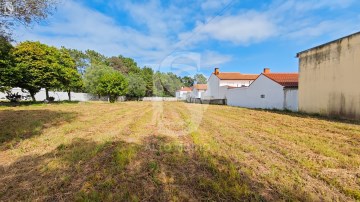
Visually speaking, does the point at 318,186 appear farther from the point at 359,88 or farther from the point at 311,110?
the point at 311,110

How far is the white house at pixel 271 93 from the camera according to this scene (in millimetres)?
16516

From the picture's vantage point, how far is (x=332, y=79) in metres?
11.8

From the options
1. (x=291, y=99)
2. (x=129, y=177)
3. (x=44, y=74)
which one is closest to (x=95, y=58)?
(x=44, y=74)

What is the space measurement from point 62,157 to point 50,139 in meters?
2.27

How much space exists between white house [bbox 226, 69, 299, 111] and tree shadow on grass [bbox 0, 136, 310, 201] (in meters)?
14.5

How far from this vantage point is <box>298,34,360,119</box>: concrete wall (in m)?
10.4

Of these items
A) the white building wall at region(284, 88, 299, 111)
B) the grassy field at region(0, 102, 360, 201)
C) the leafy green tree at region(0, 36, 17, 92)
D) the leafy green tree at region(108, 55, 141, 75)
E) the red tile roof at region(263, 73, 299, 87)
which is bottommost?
the grassy field at region(0, 102, 360, 201)

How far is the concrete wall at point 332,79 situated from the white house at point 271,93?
1840mm

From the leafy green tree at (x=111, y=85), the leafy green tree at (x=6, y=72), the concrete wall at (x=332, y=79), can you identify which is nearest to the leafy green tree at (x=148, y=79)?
the leafy green tree at (x=111, y=85)

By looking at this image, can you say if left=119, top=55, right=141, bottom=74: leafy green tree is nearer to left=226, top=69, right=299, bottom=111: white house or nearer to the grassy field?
left=226, top=69, right=299, bottom=111: white house

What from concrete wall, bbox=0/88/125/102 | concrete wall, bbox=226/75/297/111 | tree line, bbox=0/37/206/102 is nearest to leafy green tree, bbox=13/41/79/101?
tree line, bbox=0/37/206/102

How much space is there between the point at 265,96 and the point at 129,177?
758 inches

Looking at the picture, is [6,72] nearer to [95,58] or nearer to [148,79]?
[95,58]

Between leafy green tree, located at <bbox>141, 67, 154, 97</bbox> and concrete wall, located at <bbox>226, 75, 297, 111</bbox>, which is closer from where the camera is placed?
concrete wall, located at <bbox>226, 75, 297, 111</bbox>
